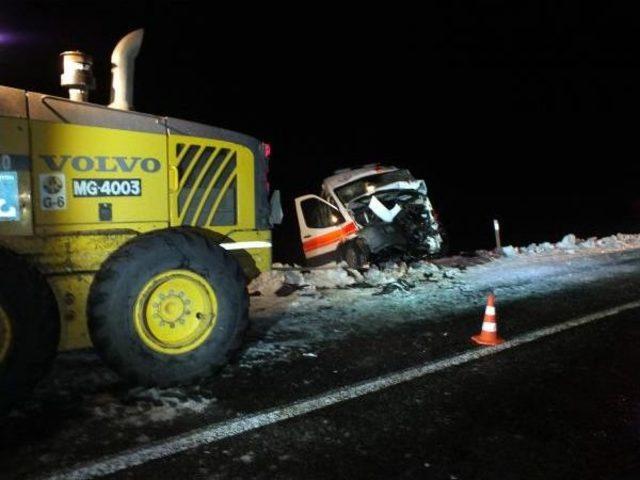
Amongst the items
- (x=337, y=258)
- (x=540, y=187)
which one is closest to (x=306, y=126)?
(x=540, y=187)

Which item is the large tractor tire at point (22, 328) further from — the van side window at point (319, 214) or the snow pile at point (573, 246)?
the snow pile at point (573, 246)

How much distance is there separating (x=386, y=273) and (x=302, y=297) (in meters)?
2.21

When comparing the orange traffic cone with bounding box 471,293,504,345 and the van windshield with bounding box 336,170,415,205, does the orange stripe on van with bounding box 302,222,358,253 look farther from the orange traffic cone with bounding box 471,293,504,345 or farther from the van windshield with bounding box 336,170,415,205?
the orange traffic cone with bounding box 471,293,504,345

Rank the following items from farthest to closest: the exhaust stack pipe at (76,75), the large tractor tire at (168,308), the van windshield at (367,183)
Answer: the van windshield at (367,183), the exhaust stack pipe at (76,75), the large tractor tire at (168,308)

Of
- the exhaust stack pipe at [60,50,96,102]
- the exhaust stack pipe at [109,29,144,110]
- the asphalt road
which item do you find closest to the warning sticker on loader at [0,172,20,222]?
the exhaust stack pipe at [60,50,96,102]

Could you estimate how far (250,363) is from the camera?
6242 mm

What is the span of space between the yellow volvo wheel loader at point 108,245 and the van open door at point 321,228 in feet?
25.9

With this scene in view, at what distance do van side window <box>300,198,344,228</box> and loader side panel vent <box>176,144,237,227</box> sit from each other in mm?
7556

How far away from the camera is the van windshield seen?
13.9 metres

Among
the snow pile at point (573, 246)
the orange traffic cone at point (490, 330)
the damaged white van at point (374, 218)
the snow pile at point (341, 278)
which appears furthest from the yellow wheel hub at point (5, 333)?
the snow pile at point (573, 246)

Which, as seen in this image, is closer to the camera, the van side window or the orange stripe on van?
the orange stripe on van

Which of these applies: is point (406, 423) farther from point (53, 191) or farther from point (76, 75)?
point (76, 75)

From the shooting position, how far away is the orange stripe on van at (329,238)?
44.9ft

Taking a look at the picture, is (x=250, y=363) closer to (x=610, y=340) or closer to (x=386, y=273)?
(x=610, y=340)
